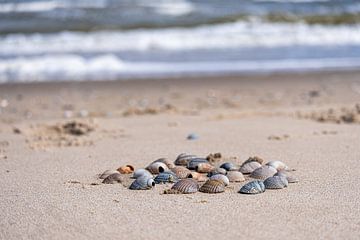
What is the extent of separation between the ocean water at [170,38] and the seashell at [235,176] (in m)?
6.30

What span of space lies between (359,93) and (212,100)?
1.58 metres

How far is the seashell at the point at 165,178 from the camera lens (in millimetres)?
3201

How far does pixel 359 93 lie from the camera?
741 cm

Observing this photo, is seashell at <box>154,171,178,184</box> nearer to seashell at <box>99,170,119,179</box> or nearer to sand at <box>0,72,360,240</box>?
sand at <box>0,72,360,240</box>

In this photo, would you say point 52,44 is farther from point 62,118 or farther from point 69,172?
point 69,172

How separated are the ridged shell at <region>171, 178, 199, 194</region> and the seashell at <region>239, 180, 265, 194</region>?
197mm

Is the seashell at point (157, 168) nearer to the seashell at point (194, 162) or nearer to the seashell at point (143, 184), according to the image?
the seashell at point (194, 162)

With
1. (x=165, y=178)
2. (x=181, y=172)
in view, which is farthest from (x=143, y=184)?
(x=181, y=172)

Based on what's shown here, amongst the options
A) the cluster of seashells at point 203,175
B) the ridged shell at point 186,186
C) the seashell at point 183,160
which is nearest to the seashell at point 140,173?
the cluster of seashells at point 203,175

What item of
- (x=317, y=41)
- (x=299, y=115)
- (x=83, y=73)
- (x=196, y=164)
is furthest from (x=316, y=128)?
(x=317, y=41)

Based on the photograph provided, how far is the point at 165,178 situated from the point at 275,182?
0.49 meters

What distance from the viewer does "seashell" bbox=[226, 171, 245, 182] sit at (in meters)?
3.23

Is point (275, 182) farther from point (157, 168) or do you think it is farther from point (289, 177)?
point (157, 168)

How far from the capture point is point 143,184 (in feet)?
10.2
